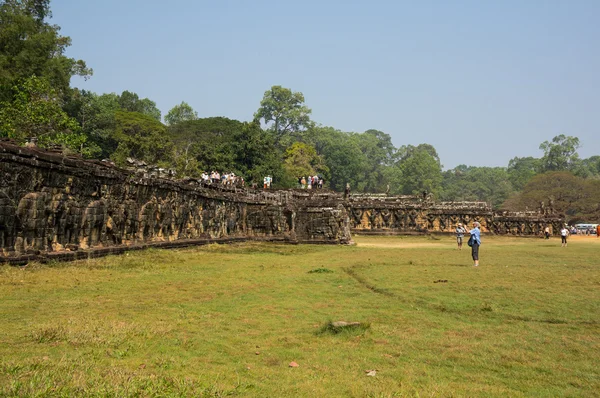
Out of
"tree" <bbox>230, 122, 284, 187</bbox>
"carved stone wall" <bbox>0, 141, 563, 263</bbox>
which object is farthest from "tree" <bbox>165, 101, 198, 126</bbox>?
"carved stone wall" <bbox>0, 141, 563, 263</bbox>

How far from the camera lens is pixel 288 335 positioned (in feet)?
20.2

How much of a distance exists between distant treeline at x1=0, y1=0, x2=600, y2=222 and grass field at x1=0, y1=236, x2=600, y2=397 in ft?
40.8

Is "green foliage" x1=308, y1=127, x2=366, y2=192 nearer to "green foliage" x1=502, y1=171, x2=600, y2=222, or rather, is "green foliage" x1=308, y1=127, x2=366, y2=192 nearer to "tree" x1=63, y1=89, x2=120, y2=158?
"green foliage" x1=502, y1=171, x2=600, y2=222

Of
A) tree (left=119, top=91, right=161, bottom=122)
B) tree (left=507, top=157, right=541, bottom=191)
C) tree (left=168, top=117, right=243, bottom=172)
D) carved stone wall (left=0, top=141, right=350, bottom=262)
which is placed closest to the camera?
carved stone wall (left=0, top=141, right=350, bottom=262)

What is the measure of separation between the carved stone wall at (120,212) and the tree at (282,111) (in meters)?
51.3

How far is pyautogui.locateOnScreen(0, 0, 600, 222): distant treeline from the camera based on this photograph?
1123 inches

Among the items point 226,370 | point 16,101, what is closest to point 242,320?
point 226,370

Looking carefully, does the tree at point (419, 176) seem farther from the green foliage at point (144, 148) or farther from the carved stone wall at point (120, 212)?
the carved stone wall at point (120, 212)

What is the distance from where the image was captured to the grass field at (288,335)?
14.3 ft

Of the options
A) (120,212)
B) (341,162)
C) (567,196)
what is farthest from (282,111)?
(120,212)

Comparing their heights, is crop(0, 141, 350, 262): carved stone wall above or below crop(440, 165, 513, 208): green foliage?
below

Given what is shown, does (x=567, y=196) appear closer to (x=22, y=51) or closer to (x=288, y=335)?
(x=22, y=51)

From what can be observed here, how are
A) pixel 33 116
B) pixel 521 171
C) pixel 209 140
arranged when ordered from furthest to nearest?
pixel 521 171 < pixel 209 140 < pixel 33 116

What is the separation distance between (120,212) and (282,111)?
65.4 meters
